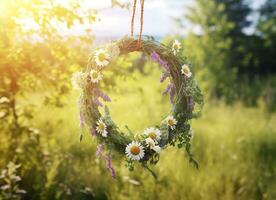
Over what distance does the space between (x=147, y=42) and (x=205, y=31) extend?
44.9 ft

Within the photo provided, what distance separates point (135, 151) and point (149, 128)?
183 mm

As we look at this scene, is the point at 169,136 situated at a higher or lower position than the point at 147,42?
lower

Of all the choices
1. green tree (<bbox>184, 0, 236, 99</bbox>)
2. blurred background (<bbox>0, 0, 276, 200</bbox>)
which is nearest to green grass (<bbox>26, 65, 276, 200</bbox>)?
blurred background (<bbox>0, 0, 276, 200</bbox>)

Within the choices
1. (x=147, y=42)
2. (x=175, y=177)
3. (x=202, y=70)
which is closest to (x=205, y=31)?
(x=202, y=70)

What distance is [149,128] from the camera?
314 cm

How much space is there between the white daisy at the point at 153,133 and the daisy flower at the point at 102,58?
50 cm

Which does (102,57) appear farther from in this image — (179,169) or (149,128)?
(179,169)

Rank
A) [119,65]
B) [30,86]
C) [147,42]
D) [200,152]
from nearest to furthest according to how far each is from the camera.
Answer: [147,42], [119,65], [30,86], [200,152]

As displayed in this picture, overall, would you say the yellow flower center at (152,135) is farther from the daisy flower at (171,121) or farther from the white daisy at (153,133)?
the daisy flower at (171,121)

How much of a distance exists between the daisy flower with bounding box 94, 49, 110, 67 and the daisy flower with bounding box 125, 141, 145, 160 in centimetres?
53

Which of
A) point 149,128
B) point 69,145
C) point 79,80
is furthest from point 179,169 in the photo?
point 79,80

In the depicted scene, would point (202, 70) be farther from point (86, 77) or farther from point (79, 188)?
point (86, 77)

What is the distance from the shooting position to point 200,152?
7480mm

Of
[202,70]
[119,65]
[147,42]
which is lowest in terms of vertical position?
[202,70]
